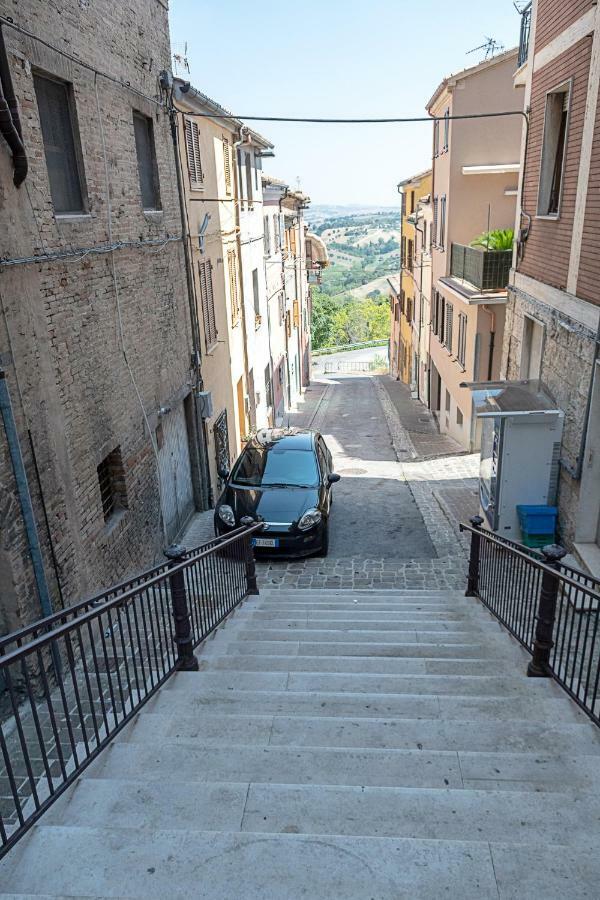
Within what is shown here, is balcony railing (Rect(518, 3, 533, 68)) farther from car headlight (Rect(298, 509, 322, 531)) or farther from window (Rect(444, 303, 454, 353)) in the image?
window (Rect(444, 303, 454, 353))

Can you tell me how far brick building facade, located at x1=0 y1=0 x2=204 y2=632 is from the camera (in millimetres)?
5473

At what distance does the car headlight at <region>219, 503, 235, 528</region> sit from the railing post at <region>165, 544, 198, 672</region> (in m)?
4.36

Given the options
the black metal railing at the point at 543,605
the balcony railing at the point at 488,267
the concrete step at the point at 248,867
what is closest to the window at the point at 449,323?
the balcony railing at the point at 488,267

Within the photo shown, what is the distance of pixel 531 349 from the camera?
1107cm

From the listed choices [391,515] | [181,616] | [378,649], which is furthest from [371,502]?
[181,616]

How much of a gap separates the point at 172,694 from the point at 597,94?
801 cm

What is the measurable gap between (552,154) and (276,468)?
6.48m

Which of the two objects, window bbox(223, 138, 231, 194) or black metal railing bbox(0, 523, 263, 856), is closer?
black metal railing bbox(0, 523, 263, 856)

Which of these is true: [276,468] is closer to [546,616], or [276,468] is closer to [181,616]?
[181,616]

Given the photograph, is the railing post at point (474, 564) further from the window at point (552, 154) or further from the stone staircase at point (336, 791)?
the window at point (552, 154)

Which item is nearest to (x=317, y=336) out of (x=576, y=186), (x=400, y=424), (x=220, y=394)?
(x=400, y=424)

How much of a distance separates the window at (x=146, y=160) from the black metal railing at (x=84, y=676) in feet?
17.9

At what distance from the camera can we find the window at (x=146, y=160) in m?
9.23

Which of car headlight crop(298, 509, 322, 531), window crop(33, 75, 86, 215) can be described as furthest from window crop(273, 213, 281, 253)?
window crop(33, 75, 86, 215)
